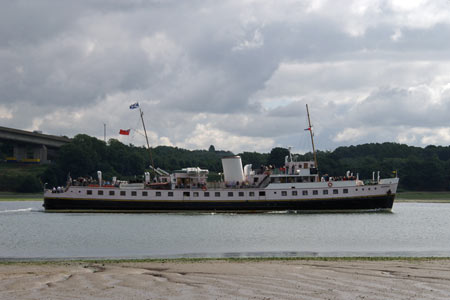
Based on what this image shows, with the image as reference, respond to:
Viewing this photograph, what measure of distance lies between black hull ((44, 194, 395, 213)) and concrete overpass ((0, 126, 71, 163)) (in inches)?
3192

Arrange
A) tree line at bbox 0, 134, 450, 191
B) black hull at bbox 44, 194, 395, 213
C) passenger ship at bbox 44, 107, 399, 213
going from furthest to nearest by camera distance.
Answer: tree line at bbox 0, 134, 450, 191
passenger ship at bbox 44, 107, 399, 213
black hull at bbox 44, 194, 395, 213

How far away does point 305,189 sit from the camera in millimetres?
70438

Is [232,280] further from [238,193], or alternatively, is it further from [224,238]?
[238,193]

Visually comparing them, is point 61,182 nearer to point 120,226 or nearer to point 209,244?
point 120,226

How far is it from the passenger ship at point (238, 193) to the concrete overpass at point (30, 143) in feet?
263

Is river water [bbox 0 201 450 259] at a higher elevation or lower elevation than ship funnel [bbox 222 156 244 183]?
lower

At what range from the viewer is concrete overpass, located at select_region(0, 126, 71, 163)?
149 meters

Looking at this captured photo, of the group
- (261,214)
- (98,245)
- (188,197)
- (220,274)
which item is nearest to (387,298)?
(220,274)

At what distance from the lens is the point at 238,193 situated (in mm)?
71875

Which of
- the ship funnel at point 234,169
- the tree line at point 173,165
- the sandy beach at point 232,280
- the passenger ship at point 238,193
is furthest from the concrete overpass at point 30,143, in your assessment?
the sandy beach at point 232,280

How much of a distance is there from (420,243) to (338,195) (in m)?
32.9

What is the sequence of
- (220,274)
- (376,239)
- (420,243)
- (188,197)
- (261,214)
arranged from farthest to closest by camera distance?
(188,197)
(261,214)
(376,239)
(420,243)
(220,274)

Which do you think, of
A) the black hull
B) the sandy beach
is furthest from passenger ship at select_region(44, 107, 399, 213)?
Answer: the sandy beach

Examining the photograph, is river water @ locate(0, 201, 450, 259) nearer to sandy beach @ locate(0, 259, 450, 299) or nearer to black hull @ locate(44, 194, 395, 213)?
sandy beach @ locate(0, 259, 450, 299)
